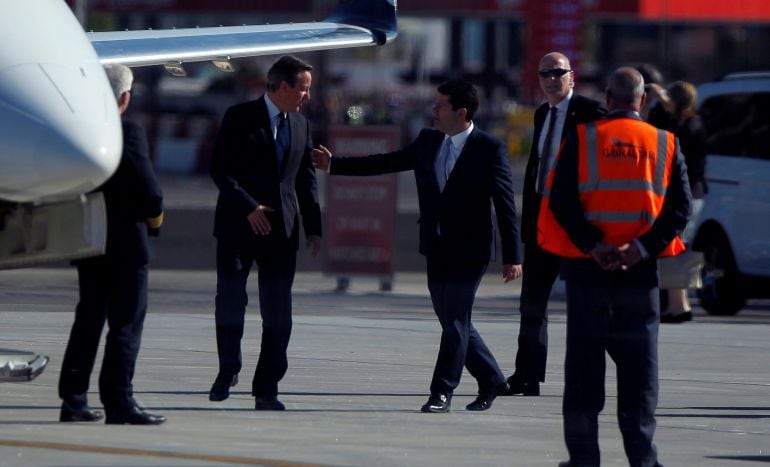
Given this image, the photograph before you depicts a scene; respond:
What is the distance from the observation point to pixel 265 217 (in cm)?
870

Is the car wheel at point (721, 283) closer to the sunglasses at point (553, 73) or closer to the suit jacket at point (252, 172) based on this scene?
the sunglasses at point (553, 73)

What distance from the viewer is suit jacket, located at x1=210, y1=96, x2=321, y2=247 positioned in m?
8.80

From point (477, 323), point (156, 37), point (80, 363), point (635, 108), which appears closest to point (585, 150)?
point (635, 108)

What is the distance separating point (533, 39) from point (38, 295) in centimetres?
2514

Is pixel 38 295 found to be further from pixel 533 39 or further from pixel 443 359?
pixel 533 39

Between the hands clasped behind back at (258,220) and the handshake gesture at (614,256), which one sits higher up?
the handshake gesture at (614,256)

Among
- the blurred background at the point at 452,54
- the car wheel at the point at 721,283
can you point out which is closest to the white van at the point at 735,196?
the car wheel at the point at 721,283

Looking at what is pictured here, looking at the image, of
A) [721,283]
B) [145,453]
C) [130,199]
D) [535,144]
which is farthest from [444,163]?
[721,283]

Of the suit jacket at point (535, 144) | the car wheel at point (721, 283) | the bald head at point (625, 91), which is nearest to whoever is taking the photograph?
the bald head at point (625, 91)

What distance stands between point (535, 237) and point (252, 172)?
5.57 feet

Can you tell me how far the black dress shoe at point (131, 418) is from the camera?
8.10 meters

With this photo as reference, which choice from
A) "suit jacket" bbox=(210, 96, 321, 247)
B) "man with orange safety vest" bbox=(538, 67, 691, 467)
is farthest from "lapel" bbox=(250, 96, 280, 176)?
"man with orange safety vest" bbox=(538, 67, 691, 467)

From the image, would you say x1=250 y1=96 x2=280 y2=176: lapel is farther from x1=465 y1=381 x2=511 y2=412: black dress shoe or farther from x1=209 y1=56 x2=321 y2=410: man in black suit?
x1=465 y1=381 x2=511 y2=412: black dress shoe

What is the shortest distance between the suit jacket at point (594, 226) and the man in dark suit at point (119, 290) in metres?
2.07
